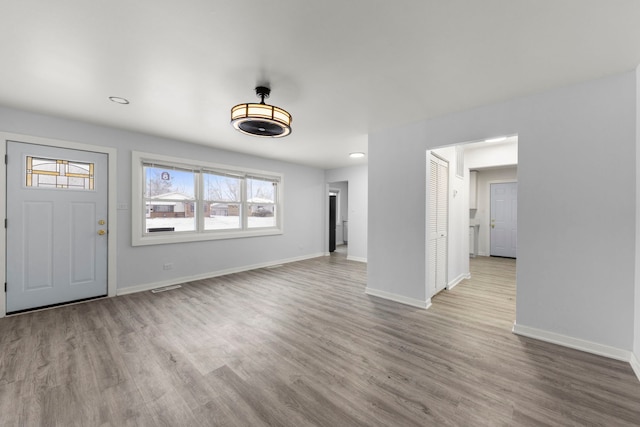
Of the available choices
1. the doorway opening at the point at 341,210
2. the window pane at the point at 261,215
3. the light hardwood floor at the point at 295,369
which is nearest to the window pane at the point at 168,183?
the window pane at the point at 261,215

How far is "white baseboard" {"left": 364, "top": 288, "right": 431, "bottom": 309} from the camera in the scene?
11.1ft

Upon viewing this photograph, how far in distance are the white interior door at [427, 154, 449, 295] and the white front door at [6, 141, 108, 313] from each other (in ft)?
15.5

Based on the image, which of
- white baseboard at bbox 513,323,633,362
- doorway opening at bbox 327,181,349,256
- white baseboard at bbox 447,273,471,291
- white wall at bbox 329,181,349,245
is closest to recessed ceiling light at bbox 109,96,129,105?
white baseboard at bbox 513,323,633,362

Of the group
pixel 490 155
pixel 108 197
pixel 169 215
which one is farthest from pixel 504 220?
pixel 108 197

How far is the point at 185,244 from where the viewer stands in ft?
15.0

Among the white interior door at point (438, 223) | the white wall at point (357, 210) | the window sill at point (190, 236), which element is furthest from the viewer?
the white wall at point (357, 210)

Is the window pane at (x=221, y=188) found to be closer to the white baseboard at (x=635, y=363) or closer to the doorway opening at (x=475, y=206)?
the doorway opening at (x=475, y=206)

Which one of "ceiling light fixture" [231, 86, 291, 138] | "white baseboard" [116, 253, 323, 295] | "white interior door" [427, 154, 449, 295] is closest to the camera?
"ceiling light fixture" [231, 86, 291, 138]

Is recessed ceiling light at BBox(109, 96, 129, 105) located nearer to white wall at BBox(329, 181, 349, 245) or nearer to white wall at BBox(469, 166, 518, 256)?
white wall at BBox(329, 181, 349, 245)

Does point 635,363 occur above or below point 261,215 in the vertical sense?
below

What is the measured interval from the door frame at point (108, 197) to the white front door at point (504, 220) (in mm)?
8667

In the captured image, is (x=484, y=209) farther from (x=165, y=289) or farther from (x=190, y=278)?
(x=165, y=289)

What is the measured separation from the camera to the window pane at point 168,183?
4.22 metres

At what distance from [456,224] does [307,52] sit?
3794 millimetres
